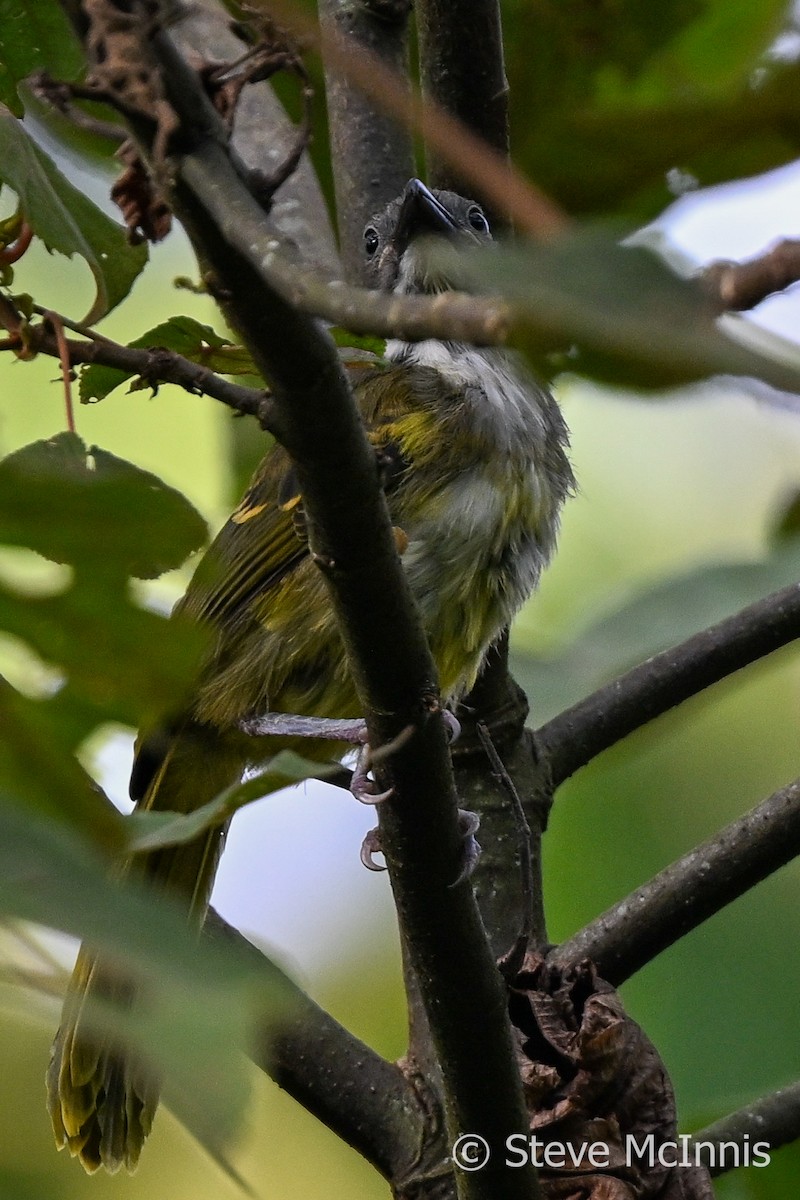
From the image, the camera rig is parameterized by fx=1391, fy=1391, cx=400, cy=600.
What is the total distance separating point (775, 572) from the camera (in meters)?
→ 1.20

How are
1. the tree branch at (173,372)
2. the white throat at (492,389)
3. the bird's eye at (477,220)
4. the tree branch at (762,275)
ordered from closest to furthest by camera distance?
the tree branch at (762,275) → the tree branch at (173,372) → the white throat at (492,389) → the bird's eye at (477,220)

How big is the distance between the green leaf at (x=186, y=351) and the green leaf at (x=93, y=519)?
2.70 feet

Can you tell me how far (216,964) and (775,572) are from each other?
73 centimetres

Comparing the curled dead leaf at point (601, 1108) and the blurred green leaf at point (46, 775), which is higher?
the curled dead leaf at point (601, 1108)

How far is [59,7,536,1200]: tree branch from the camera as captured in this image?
110 centimetres

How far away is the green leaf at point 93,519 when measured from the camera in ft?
3.14

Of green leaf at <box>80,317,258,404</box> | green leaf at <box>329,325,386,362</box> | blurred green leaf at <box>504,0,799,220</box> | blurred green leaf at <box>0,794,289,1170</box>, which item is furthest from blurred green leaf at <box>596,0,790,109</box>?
blurred green leaf at <box>0,794,289,1170</box>

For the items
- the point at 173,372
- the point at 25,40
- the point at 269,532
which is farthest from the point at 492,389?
the point at 173,372

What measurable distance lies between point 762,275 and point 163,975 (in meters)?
0.47

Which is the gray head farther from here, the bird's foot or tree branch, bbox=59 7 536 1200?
tree branch, bbox=59 7 536 1200

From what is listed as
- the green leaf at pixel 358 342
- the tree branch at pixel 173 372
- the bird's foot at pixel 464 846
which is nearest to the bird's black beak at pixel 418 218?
the green leaf at pixel 358 342

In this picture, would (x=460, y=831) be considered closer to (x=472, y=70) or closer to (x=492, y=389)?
(x=472, y=70)

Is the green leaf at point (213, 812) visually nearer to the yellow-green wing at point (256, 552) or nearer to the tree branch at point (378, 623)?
the tree branch at point (378, 623)

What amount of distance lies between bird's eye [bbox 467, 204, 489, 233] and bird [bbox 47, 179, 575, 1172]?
0.06 meters
